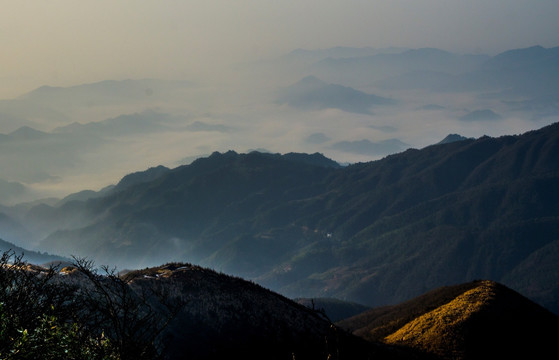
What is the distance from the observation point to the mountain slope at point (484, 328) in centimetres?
9957

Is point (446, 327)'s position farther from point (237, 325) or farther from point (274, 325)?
point (237, 325)

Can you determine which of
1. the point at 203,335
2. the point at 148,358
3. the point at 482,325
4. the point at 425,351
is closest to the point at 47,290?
the point at 148,358

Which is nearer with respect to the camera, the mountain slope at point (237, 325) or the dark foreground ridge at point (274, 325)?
the dark foreground ridge at point (274, 325)

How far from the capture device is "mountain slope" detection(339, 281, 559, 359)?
9957 centimetres

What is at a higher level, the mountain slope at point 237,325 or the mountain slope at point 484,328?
the mountain slope at point 237,325

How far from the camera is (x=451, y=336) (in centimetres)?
10169

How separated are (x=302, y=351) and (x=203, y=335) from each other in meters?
15.7

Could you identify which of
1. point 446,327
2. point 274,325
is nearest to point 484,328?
point 446,327

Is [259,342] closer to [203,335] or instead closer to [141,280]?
[203,335]

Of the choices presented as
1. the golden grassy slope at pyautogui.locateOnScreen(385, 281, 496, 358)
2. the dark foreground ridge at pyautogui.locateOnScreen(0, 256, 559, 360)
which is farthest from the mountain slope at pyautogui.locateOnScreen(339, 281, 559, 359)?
the dark foreground ridge at pyautogui.locateOnScreen(0, 256, 559, 360)

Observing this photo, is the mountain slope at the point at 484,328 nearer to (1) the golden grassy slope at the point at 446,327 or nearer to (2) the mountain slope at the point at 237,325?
(1) the golden grassy slope at the point at 446,327

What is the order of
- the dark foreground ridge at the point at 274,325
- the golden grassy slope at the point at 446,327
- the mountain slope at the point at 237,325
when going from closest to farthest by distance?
the dark foreground ridge at the point at 274,325
the mountain slope at the point at 237,325
the golden grassy slope at the point at 446,327

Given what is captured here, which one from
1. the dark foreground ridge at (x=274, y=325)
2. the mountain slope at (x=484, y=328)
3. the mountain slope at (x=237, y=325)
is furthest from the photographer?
the mountain slope at (x=484, y=328)

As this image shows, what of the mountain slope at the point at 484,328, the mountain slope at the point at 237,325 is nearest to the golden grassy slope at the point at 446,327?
the mountain slope at the point at 484,328
